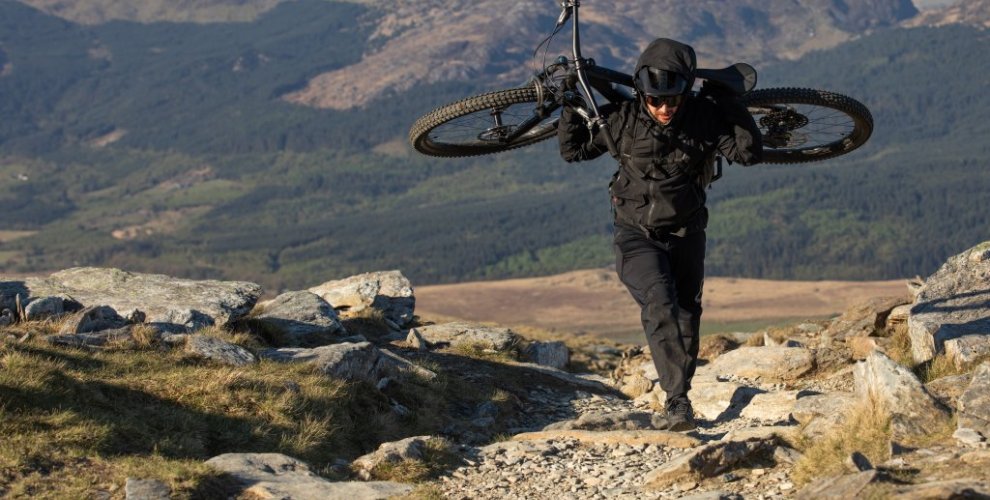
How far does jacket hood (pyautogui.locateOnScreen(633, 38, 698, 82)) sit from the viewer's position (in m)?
11.5

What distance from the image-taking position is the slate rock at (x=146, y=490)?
29.7ft

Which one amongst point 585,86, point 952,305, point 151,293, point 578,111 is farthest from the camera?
point 151,293

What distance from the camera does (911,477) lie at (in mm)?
8625

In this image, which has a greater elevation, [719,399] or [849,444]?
[849,444]

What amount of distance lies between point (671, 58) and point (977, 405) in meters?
3.97

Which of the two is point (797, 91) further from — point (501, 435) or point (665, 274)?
point (501, 435)

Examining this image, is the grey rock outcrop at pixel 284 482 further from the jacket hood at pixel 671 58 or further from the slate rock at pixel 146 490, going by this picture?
the jacket hood at pixel 671 58

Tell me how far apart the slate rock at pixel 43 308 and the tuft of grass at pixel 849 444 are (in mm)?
8549

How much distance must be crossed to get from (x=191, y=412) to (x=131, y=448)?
1034 millimetres

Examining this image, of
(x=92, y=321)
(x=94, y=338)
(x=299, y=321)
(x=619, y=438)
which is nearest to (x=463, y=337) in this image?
(x=299, y=321)

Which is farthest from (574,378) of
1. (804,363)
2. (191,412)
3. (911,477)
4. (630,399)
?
(911,477)

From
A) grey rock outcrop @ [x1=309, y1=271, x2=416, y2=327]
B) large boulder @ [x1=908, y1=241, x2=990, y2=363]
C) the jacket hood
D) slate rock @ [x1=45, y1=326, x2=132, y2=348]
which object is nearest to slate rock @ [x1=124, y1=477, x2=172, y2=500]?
slate rock @ [x1=45, y1=326, x2=132, y2=348]

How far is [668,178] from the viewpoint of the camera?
11633 millimetres

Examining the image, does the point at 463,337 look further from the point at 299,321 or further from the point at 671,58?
the point at 671,58
